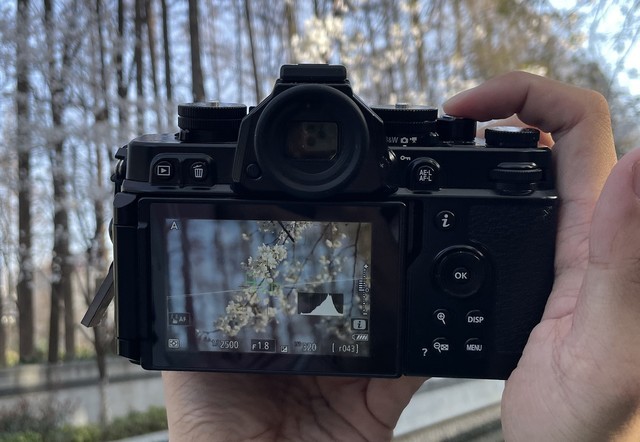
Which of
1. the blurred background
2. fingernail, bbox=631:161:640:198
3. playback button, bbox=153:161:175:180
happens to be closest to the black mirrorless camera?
playback button, bbox=153:161:175:180

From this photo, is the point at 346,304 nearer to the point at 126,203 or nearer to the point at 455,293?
the point at 455,293

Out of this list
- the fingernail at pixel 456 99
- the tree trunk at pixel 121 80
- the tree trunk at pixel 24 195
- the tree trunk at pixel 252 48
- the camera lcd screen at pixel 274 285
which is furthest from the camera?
the tree trunk at pixel 252 48

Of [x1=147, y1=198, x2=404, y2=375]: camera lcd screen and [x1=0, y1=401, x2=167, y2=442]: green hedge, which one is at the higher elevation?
[x1=147, y1=198, x2=404, y2=375]: camera lcd screen

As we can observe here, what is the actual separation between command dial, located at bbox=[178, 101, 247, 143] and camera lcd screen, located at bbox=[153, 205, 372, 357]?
80 mm

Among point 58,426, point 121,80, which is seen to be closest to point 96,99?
point 121,80

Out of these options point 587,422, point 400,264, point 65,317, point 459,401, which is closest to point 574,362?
point 587,422

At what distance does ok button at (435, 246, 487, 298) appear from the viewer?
609 millimetres

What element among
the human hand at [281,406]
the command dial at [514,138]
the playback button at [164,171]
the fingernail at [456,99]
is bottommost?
the human hand at [281,406]

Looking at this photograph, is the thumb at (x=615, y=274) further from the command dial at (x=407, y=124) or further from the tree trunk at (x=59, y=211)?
the tree trunk at (x=59, y=211)

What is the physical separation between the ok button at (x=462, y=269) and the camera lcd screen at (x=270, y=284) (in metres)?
0.07

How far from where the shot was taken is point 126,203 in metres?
0.60

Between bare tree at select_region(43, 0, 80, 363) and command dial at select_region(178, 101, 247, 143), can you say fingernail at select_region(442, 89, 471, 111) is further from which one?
bare tree at select_region(43, 0, 80, 363)

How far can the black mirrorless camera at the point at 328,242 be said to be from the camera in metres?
0.58

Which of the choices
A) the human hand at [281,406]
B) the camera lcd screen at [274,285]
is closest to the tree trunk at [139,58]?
the human hand at [281,406]
